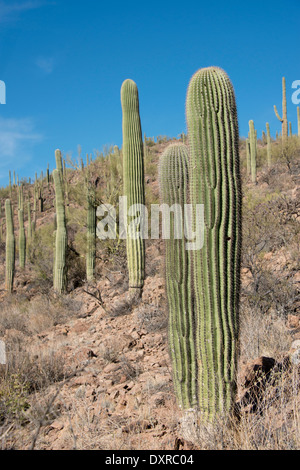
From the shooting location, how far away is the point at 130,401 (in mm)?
4559

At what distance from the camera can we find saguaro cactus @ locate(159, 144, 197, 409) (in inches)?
160

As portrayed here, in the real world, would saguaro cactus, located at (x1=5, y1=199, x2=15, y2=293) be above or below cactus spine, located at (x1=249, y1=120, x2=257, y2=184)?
below

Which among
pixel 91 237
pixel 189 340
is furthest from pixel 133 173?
pixel 189 340

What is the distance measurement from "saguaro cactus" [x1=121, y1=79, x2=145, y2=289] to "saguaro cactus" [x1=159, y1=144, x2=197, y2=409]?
4.98 meters

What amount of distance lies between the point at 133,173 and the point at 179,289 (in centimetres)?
615

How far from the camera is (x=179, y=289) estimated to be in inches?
167

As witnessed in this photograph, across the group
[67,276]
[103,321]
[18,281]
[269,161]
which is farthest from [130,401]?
[269,161]

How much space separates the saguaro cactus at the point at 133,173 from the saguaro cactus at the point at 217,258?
5.80 meters

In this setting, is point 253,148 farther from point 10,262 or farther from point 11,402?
point 11,402

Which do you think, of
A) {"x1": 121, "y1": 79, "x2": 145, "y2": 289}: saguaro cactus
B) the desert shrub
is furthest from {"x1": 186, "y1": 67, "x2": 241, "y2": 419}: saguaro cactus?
{"x1": 121, "y1": 79, "x2": 145, "y2": 289}: saguaro cactus

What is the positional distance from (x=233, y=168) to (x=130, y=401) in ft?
9.23

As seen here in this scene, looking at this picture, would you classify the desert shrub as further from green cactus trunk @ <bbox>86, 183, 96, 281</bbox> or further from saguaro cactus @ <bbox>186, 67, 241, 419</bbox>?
green cactus trunk @ <bbox>86, 183, 96, 281</bbox>

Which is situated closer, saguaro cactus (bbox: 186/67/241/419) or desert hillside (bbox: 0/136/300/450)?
desert hillside (bbox: 0/136/300/450)

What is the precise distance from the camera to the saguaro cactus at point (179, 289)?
4.07 metres
